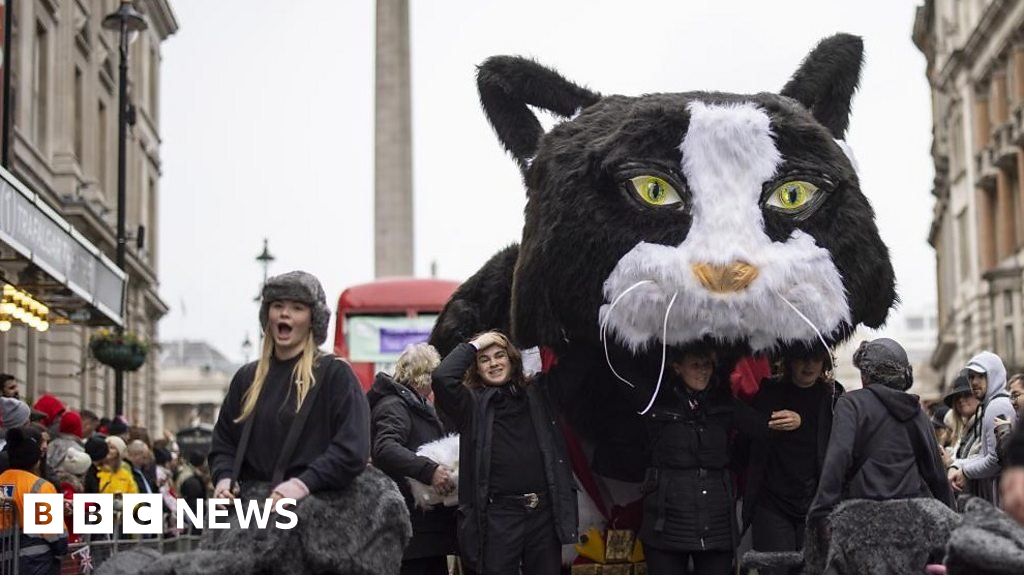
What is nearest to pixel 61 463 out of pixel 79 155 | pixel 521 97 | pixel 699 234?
pixel 521 97

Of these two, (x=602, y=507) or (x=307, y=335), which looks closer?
(x=307, y=335)

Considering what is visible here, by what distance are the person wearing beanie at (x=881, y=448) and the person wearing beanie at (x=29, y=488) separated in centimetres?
437

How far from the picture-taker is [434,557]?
826cm

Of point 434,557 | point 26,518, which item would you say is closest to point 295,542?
point 434,557

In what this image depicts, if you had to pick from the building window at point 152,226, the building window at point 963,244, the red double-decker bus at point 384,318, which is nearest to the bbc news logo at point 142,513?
the red double-decker bus at point 384,318

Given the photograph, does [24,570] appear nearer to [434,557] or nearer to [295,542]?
[434,557]

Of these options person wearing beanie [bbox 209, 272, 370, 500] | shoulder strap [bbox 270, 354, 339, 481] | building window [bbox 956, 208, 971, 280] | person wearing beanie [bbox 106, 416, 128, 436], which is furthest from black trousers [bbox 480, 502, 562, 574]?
building window [bbox 956, 208, 971, 280]

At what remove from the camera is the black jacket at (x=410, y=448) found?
7895 mm

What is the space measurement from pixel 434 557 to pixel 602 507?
1.10 meters

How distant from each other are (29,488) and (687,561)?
161 inches

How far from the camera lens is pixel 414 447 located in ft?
27.3

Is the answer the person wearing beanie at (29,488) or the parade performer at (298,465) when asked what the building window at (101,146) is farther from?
the parade performer at (298,465)

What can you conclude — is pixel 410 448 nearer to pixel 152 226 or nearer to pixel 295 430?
pixel 295 430

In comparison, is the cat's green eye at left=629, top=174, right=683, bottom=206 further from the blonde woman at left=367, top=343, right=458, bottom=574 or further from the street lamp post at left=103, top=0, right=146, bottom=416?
the street lamp post at left=103, top=0, right=146, bottom=416
